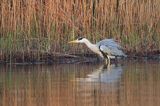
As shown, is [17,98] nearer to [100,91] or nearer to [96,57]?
[100,91]

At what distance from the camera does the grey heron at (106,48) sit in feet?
53.2

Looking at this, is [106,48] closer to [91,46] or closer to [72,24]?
[91,46]

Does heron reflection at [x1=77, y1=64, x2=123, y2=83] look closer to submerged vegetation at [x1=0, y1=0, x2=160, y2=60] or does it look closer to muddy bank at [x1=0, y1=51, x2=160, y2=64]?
muddy bank at [x1=0, y1=51, x2=160, y2=64]

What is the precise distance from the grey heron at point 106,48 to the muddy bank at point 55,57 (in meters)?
0.30

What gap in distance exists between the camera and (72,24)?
16469 millimetres

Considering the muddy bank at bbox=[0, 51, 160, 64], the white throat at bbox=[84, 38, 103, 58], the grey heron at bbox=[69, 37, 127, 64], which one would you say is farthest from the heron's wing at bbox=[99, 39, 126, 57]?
the muddy bank at bbox=[0, 51, 160, 64]

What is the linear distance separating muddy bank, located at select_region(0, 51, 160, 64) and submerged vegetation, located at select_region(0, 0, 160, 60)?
0.18 ft

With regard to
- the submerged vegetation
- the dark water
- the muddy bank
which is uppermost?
the submerged vegetation

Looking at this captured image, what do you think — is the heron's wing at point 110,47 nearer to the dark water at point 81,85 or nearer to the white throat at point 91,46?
the white throat at point 91,46

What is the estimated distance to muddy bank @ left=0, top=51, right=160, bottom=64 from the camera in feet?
51.1

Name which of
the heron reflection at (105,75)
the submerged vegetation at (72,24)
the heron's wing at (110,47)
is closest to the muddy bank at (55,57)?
the submerged vegetation at (72,24)

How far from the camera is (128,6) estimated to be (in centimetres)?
1698

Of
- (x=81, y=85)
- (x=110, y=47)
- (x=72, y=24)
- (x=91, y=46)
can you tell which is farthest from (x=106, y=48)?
(x=81, y=85)

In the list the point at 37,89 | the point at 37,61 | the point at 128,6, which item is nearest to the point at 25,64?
the point at 37,61
